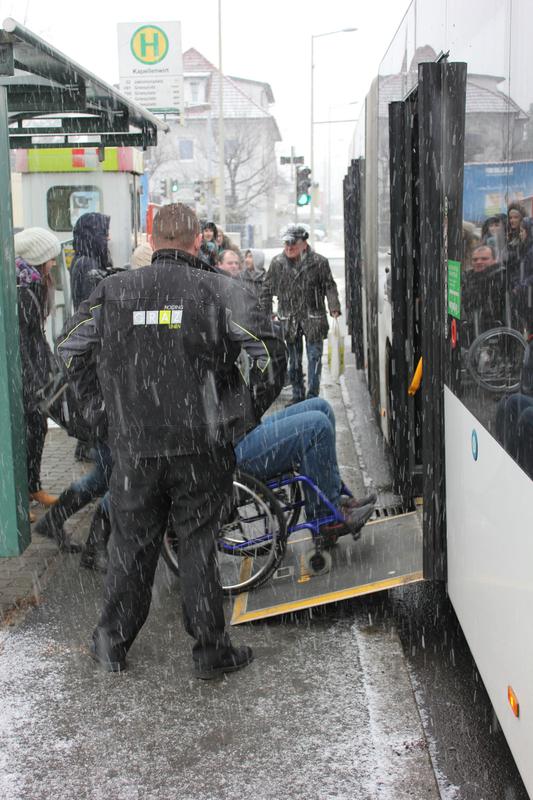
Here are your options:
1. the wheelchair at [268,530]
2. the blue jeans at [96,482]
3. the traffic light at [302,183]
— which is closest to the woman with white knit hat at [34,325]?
the blue jeans at [96,482]

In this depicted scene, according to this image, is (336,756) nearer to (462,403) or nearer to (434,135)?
(462,403)

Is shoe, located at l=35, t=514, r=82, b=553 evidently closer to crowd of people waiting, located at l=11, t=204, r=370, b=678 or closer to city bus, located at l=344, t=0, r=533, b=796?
crowd of people waiting, located at l=11, t=204, r=370, b=678

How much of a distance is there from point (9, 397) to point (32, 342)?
1565mm

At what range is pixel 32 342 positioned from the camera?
6.49 metres

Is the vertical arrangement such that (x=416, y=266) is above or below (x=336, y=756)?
above

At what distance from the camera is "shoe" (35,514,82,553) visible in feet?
19.4

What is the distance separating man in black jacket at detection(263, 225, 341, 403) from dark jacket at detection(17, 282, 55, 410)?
4263 mm

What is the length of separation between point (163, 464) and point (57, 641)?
3.99 ft

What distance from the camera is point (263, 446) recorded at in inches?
198

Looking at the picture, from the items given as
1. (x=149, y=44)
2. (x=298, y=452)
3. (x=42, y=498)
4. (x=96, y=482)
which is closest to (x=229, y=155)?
(x=149, y=44)

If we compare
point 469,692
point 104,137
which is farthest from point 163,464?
point 104,137

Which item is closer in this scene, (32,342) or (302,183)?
(32,342)

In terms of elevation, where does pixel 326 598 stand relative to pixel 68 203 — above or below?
below

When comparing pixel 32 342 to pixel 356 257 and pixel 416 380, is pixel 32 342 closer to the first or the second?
pixel 416 380
